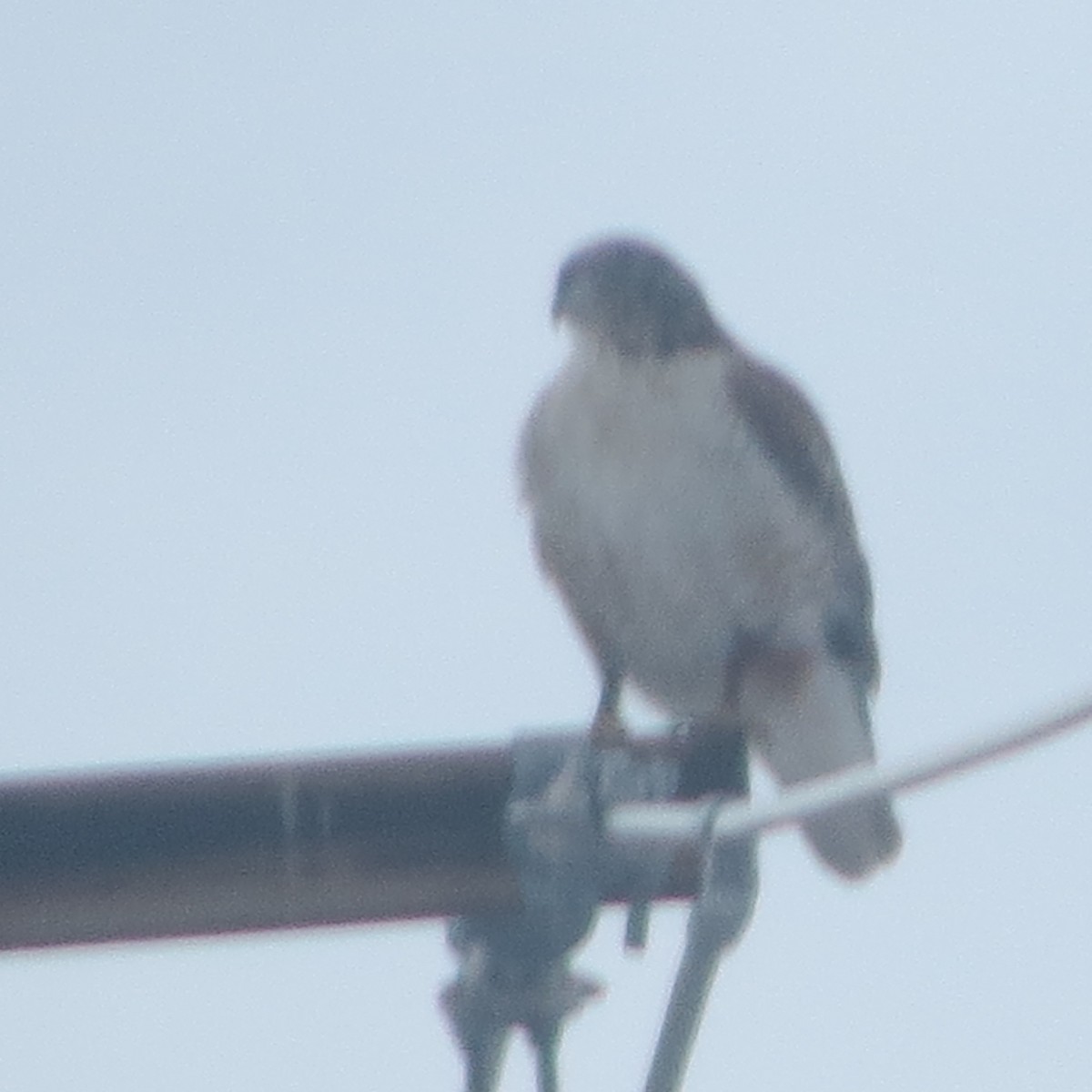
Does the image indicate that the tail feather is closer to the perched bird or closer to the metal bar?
the perched bird

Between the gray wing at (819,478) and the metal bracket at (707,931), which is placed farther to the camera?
the gray wing at (819,478)

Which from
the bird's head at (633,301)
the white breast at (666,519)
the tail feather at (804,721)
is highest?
the bird's head at (633,301)

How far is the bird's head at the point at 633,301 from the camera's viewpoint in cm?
619

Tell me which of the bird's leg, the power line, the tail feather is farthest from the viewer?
the tail feather

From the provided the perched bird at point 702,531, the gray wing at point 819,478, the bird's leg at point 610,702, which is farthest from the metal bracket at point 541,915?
the gray wing at point 819,478

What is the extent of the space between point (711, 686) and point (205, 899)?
322cm

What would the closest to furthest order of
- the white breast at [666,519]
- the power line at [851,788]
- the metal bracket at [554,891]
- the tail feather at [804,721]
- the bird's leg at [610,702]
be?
the power line at [851,788]
the metal bracket at [554,891]
the bird's leg at [610,702]
the white breast at [666,519]
the tail feather at [804,721]

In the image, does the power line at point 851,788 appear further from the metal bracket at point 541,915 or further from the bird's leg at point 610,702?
the bird's leg at point 610,702

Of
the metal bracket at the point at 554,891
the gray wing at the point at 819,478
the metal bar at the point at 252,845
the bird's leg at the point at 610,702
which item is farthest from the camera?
the gray wing at the point at 819,478

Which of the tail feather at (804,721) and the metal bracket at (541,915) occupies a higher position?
→ the tail feather at (804,721)

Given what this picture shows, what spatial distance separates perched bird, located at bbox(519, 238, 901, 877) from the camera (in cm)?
588

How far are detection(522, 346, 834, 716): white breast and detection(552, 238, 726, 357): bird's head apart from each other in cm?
7

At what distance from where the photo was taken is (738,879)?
2871 mm

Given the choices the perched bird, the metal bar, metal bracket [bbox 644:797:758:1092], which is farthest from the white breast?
metal bracket [bbox 644:797:758:1092]
